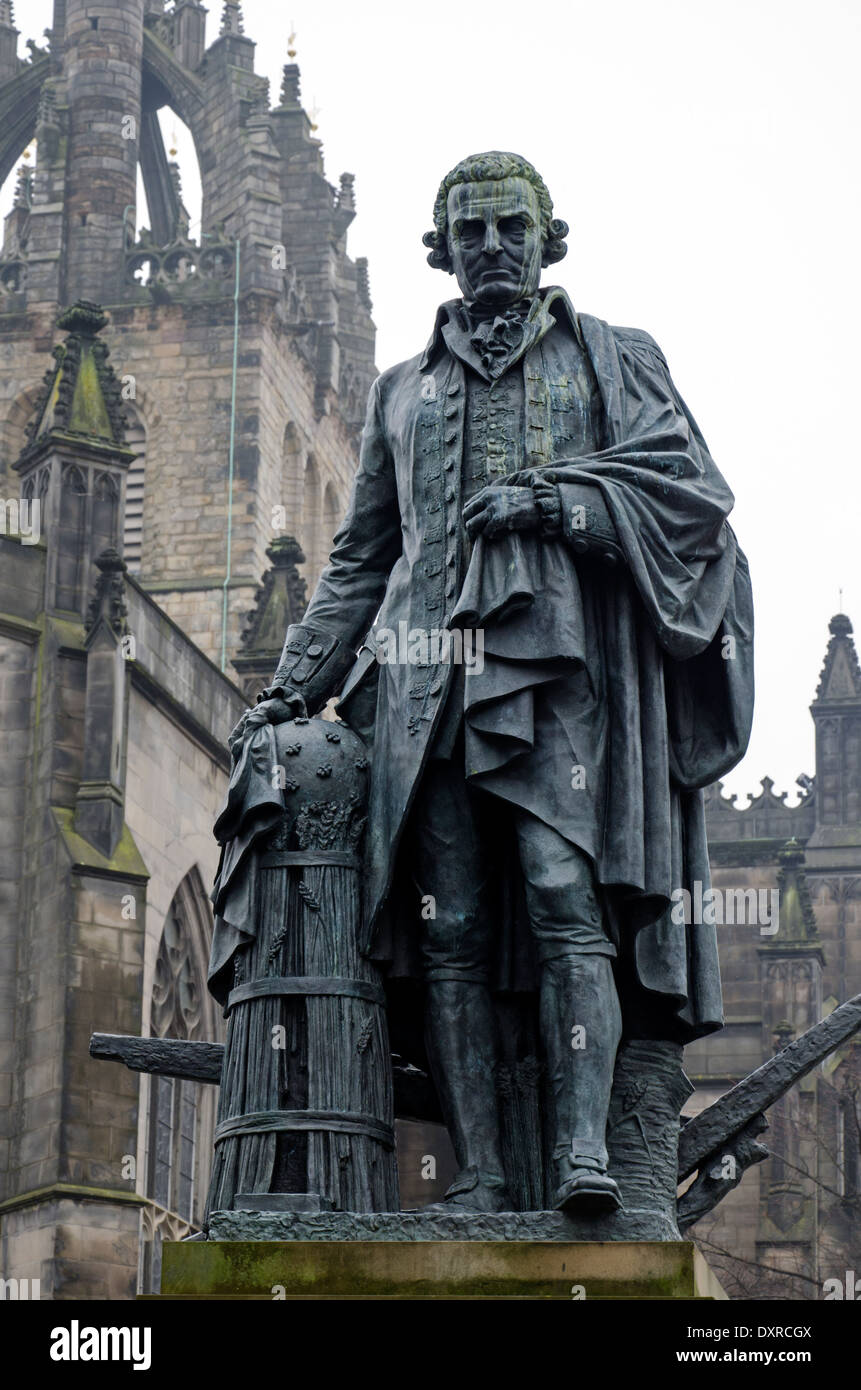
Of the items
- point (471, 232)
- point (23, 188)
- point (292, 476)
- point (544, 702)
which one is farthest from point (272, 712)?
point (23, 188)

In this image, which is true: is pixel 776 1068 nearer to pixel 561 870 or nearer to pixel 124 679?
pixel 561 870

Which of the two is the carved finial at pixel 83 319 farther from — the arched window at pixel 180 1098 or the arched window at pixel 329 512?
the arched window at pixel 329 512

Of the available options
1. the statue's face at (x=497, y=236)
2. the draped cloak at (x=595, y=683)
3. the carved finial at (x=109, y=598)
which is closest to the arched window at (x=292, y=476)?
the carved finial at (x=109, y=598)

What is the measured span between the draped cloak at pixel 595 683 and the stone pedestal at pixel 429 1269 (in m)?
0.90

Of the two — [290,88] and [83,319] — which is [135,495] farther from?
[83,319]

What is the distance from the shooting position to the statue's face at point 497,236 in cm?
700

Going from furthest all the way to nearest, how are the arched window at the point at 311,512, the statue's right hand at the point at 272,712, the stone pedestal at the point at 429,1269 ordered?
the arched window at the point at 311,512, the statue's right hand at the point at 272,712, the stone pedestal at the point at 429,1269

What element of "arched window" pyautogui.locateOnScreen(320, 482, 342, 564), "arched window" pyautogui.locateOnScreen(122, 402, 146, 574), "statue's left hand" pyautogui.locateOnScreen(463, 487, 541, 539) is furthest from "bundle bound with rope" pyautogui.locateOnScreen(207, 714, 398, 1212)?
"arched window" pyautogui.locateOnScreen(320, 482, 342, 564)

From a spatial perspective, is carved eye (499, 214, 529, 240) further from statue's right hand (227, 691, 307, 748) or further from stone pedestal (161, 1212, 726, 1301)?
stone pedestal (161, 1212, 726, 1301)

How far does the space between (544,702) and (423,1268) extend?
1.45 meters

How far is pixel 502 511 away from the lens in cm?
659

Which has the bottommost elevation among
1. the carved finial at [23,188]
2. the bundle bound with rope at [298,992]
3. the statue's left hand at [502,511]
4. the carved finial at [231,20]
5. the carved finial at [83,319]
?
the bundle bound with rope at [298,992]

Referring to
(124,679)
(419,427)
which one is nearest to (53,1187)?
(124,679)
